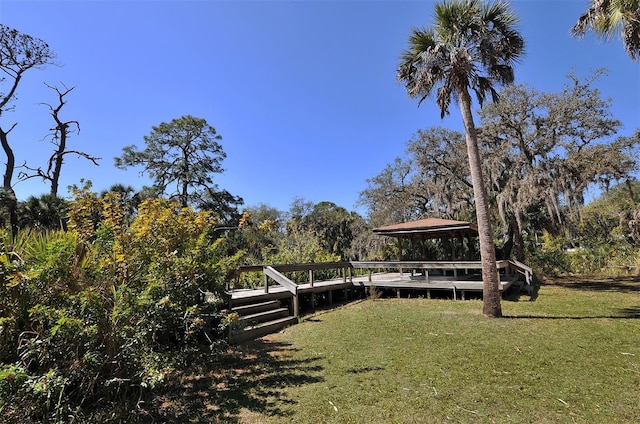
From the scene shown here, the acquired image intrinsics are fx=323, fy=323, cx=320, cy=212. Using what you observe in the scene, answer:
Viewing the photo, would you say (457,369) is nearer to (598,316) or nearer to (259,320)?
(259,320)

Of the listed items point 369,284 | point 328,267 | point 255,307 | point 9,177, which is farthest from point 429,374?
point 9,177

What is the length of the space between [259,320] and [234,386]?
274 centimetres

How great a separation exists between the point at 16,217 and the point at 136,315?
16203mm

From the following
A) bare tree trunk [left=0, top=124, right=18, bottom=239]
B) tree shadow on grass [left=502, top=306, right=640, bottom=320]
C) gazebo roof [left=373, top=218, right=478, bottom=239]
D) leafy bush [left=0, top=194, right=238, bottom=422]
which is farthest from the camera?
bare tree trunk [left=0, top=124, right=18, bottom=239]

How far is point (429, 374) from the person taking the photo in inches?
156

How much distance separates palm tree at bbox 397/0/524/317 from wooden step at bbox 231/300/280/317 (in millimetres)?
A: 4693

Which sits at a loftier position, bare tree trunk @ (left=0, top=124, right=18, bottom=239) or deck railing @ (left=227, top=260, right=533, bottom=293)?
bare tree trunk @ (left=0, top=124, right=18, bottom=239)

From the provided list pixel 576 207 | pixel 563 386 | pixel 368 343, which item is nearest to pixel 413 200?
pixel 576 207

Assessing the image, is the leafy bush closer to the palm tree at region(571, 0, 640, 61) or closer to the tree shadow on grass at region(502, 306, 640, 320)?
the tree shadow on grass at region(502, 306, 640, 320)

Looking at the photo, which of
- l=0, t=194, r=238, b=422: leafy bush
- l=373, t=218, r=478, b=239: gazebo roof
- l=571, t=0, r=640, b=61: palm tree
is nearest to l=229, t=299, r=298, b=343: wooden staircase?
l=0, t=194, r=238, b=422: leafy bush

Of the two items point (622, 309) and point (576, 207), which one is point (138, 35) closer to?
point (622, 309)

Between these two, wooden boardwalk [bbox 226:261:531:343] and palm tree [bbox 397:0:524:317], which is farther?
palm tree [bbox 397:0:524:317]

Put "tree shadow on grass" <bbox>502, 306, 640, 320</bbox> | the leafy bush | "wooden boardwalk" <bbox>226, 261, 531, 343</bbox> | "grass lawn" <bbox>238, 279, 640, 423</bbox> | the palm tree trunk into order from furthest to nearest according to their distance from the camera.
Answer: the palm tree trunk → "tree shadow on grass" <bbox>502, 306, 640, 320</bbox> → "wooden boardwalk" <bbox>226, 261, 531, 343</bbox> → "grass lawn" <bbox>238, 279, 640, 423</bbox> → the leafy bush

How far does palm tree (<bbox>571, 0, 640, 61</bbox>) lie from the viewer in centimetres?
575
